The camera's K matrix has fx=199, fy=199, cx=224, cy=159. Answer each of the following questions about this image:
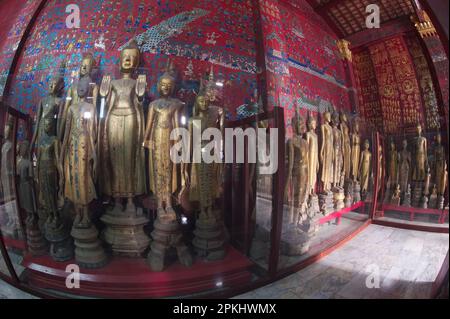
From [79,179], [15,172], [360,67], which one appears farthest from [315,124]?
[15,172]

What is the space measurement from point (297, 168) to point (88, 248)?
100 cm

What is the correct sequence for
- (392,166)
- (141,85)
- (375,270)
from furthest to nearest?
(141,85), (392,166), (375,270)

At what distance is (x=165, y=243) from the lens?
895 mm

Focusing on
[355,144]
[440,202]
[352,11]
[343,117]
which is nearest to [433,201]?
[440,202]

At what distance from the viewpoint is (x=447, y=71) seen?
71cm

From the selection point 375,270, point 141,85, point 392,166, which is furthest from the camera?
point 141,85

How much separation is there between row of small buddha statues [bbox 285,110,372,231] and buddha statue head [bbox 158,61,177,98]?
551 millimetres

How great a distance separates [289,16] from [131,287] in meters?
1.23

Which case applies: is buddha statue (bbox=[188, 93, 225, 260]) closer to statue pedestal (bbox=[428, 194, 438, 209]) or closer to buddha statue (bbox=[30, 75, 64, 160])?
buddha statue (bbox=[30, 75, 64, 160])

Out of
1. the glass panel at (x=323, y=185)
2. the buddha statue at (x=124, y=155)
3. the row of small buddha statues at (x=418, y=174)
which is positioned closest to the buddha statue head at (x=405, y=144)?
the row of small buddha statues at (x=418, y=174)

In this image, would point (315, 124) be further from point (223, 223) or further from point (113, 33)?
point (113, 33)

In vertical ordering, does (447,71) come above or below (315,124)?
above

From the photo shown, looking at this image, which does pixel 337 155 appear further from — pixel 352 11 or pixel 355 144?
pixel 352 11

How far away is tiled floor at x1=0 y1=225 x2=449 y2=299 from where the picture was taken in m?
0.70
